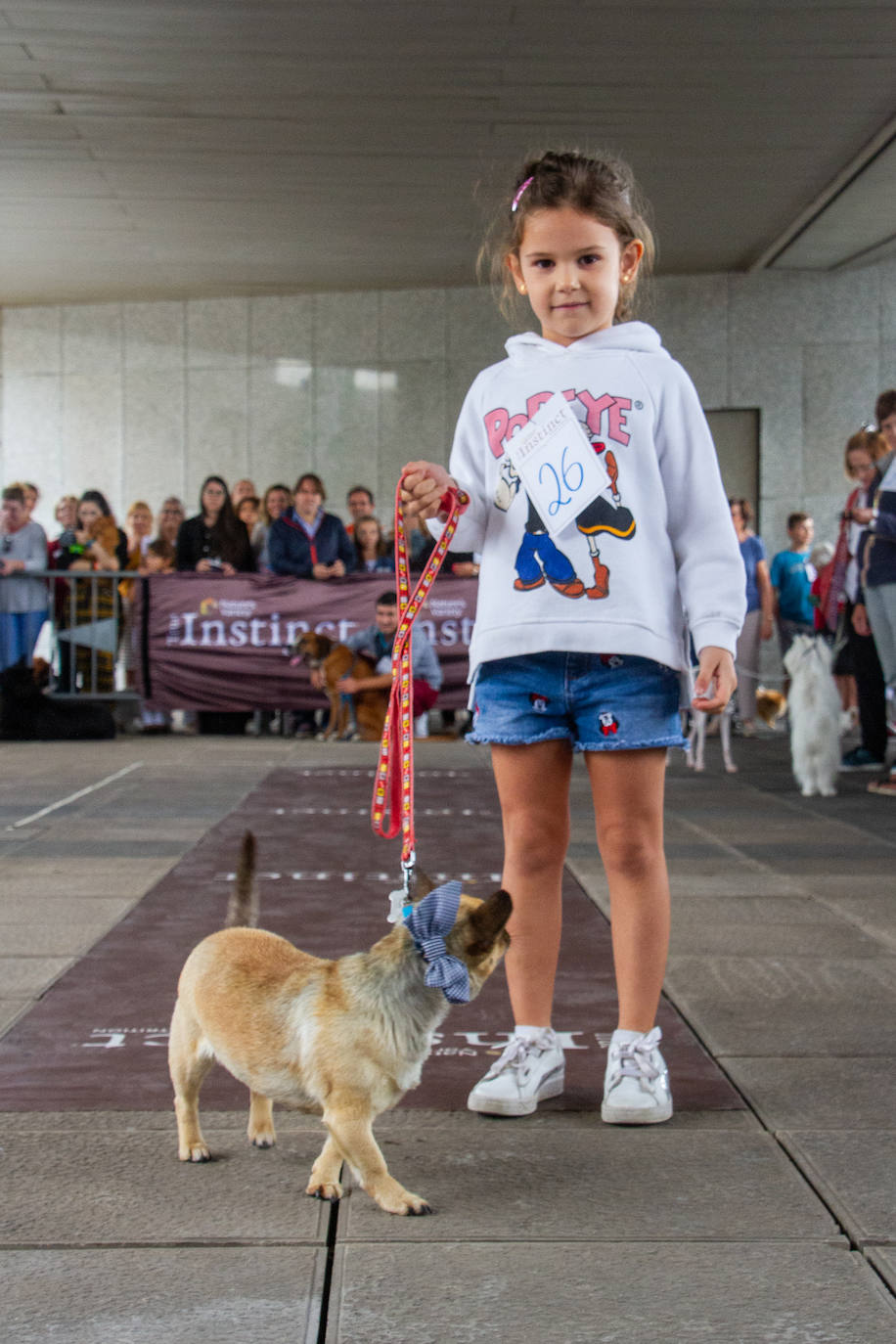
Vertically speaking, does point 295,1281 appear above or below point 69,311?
below

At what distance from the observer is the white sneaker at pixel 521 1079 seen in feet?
9.42

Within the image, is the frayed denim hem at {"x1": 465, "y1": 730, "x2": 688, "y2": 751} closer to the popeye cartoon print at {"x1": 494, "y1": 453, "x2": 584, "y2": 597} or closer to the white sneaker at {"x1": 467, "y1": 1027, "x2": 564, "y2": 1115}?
the popeye cartoon print at {"x1": 494, "y1": 453, "x2": 584, "y2": 597}

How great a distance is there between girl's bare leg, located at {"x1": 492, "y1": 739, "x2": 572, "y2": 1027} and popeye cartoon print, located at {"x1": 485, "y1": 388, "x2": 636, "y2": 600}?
13.9 inches

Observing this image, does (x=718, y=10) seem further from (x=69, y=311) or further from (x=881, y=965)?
(x=69, y=311)

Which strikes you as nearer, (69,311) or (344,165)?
(344,165)

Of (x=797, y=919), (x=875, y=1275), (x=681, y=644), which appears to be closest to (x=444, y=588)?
(x=797, y=919)

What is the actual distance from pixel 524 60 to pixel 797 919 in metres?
7.81

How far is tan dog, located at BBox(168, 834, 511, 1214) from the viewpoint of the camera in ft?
7.72

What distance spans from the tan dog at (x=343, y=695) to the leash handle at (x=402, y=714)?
29.9 feet

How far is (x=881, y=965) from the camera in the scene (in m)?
4.19

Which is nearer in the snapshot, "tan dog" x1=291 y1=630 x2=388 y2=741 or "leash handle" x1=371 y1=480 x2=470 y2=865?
"leash handle" x1=371 y1=480 x2=470 y2=865

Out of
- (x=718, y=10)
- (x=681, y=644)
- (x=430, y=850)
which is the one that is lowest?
(x=430, y=850)

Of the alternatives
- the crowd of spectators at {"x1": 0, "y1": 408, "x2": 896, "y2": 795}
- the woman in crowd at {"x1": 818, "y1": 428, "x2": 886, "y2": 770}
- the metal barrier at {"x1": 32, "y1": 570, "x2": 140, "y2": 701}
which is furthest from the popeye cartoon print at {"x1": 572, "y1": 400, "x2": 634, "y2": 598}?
the metal barrier at {"x1": 32, "y1": 570, "x2": 140, "y2": 701}

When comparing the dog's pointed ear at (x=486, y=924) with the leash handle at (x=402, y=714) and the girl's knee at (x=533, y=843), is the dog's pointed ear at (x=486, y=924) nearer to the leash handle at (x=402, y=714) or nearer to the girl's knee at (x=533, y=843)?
the leash handle at (x=402, y=714)
